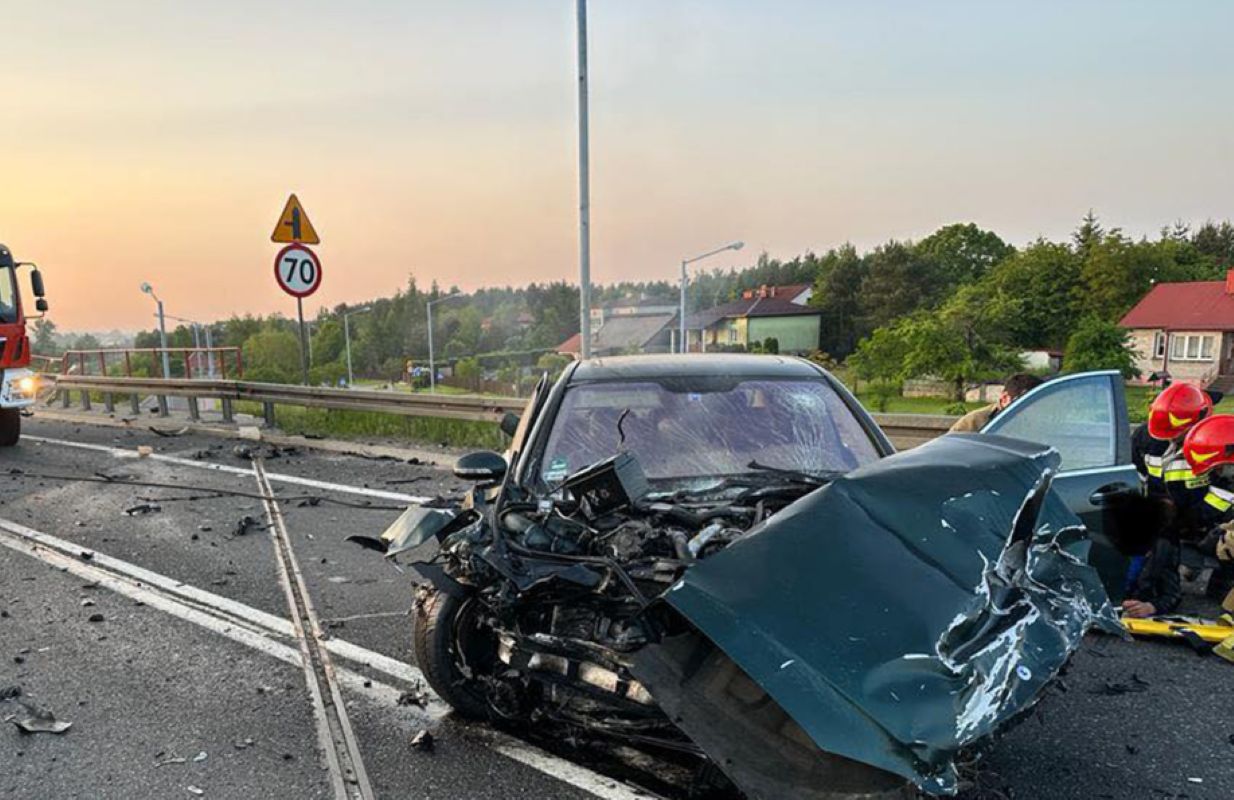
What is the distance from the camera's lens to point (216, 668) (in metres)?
3.81

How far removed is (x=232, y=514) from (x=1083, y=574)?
683 centimetres

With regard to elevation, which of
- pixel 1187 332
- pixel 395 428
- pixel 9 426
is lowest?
pixel 395 428

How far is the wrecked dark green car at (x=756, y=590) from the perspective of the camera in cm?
190

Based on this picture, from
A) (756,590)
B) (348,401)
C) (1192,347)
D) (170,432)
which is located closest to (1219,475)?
(756,590)

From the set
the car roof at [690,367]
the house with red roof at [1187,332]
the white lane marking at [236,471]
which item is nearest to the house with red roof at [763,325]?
the white lane marking at [236,471]

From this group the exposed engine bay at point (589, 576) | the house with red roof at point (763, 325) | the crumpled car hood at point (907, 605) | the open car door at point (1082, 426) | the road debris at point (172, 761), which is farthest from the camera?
the house with red roof at point (763, 325)

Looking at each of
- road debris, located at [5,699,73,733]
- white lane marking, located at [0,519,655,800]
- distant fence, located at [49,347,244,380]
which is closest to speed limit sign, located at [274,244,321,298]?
white lane marking, located at [0,519,655,800]

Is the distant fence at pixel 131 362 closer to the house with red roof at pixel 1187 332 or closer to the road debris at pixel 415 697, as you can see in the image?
the road debris at pixel 415 697

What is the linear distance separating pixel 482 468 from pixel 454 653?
81 cm

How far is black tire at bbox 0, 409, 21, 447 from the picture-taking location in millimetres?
11453

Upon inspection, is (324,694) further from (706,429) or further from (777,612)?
(777,612)

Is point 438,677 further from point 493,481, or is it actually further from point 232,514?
point 232,514

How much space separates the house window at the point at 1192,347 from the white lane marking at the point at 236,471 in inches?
952

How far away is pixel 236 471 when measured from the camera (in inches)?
361
